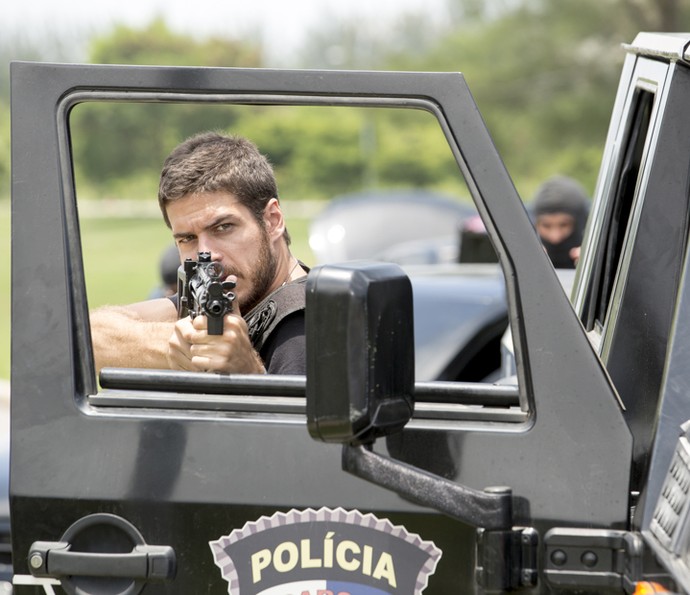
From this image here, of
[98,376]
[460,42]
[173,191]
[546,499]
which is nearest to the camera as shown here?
[546,499]

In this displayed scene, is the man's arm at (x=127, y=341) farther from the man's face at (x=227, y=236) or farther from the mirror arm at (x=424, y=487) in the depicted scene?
the mirror arm at (x=424, y=487)

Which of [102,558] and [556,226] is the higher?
[556,226]

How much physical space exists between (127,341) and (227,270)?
0.26 m

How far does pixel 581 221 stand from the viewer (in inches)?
277

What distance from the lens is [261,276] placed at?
2.37 m

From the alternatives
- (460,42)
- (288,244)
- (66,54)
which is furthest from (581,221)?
(66,54)

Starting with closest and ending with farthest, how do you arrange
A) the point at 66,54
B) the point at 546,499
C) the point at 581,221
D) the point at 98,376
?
the point at 546,499
the point at 98,376
the point at 581,221
the point at 66,54

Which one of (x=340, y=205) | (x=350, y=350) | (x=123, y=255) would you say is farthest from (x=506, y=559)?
(x=123, y=255)

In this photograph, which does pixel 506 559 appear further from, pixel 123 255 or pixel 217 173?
pixel 123 255

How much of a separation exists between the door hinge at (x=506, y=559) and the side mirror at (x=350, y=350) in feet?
0.89

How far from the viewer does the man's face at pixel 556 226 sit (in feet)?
22.6

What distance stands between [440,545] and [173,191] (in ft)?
3.01

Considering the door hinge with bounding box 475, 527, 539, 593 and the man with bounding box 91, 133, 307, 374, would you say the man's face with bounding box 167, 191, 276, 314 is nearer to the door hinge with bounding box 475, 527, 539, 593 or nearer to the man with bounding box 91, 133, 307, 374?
the man with bounding box 91, 133, 307, 374

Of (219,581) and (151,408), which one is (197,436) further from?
(219,581)
